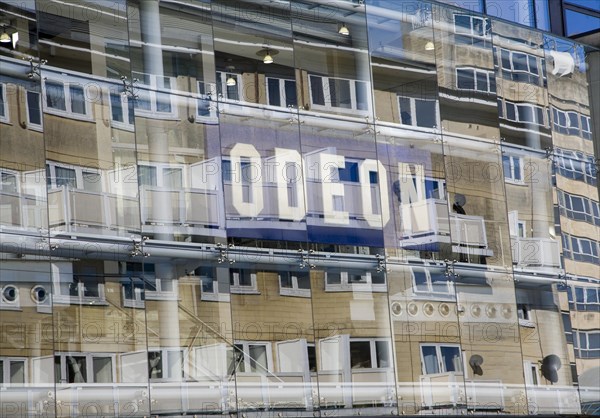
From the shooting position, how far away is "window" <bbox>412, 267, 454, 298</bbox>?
58.5 ft

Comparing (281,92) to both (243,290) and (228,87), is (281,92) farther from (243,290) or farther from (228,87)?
(243,290)

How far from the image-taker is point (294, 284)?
53.8ft

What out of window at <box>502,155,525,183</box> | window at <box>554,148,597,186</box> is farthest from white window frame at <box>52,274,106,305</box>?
window at <box>554,148,597,186</box>

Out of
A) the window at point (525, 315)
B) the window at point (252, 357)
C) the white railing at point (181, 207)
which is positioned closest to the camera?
the white railing at point (181, 207)

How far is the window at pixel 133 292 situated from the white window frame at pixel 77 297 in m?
0.28

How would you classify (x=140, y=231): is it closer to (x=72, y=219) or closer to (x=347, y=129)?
(x=72, y=219)

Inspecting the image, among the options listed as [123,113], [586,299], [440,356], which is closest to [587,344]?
[586,299]

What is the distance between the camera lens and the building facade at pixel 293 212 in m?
14.5

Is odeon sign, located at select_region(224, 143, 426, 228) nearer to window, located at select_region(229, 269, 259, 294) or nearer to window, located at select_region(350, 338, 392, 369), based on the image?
window, located at select_region(229, 269, 259, 294)

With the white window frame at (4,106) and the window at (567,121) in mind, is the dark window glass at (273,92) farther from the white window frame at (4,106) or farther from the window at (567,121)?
the window at (567,121)

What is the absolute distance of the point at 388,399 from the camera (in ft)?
55.8

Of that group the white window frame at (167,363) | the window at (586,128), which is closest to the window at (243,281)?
the white window frame at (167,363)

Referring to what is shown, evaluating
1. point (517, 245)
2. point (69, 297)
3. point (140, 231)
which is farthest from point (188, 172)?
point (517, 245)

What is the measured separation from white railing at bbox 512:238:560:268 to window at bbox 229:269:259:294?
15.5 feet
